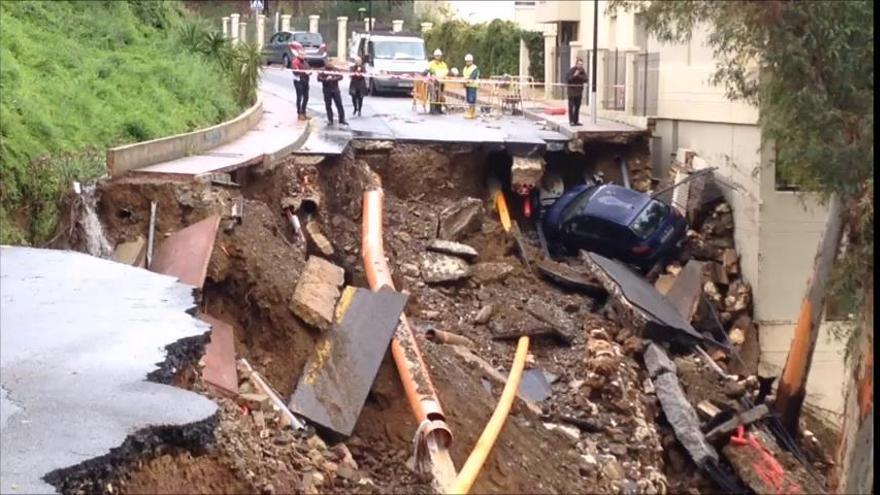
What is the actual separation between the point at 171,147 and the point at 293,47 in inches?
453

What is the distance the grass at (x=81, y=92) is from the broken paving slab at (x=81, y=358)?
7.64 ft

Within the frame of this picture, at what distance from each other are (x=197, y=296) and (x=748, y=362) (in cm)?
1327

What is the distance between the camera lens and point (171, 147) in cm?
1691

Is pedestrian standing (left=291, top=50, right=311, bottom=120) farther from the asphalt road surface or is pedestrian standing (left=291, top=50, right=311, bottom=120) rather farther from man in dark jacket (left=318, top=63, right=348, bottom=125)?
man in dark jacket (left=318, top=63, right=348, bottom=125)

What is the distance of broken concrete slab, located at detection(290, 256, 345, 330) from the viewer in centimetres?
1385

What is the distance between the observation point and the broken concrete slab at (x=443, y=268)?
20.3m

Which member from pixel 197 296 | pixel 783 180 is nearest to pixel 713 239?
pixel 783 180

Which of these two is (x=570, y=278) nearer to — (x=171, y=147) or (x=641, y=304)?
(x=641, y=304)

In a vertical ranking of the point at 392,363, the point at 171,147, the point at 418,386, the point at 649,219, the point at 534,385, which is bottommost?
the point at 534,385

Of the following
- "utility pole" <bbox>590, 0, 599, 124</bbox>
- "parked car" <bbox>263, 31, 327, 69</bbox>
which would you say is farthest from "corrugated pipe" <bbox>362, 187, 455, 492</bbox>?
"utility pole" <bbox>590, 0, 599, 124</bbox>

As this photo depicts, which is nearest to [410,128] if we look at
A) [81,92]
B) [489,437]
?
[81,92]

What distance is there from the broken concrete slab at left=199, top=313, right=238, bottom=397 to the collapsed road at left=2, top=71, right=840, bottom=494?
0.12ft

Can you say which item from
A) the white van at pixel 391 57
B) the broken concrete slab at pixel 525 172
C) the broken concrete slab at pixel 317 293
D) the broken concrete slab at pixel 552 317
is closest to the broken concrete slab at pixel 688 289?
the broken concrete slab at pixel 552 317

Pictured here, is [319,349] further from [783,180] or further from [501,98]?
[501,98]
